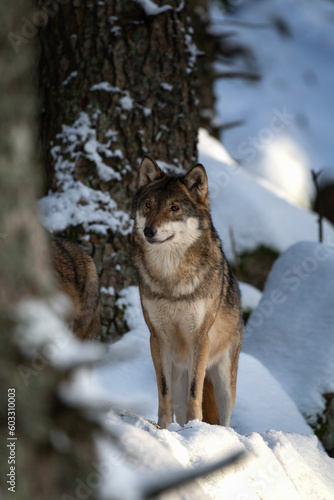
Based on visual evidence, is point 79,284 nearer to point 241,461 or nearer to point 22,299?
point 241,461

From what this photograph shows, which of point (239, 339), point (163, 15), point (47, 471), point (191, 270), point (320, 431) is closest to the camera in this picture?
point (47, 471)

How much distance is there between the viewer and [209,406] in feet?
16.3

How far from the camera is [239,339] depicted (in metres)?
5.01

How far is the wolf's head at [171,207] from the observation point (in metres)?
4.29

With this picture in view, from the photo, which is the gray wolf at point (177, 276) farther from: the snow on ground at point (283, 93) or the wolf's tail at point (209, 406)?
the snow on ground at point (283, 93)

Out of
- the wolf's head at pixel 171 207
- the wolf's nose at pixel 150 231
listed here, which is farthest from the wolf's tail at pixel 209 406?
the wolf's nose at pixel 150 231

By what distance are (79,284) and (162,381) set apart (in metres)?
1.05

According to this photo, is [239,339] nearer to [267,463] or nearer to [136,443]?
[267,463]

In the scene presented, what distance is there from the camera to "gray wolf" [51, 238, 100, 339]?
4.75 m

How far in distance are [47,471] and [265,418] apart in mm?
3892

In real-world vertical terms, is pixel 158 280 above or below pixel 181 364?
above

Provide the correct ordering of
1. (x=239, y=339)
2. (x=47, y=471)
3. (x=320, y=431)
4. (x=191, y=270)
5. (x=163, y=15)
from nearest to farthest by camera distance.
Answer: (x=47, y=471), (x=191, y=270), (x=239, y=339), (x=320, y=431), (x=163, y=15)

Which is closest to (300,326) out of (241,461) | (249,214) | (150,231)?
(150,231)

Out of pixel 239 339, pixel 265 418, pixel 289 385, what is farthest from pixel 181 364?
pixel 289 385
